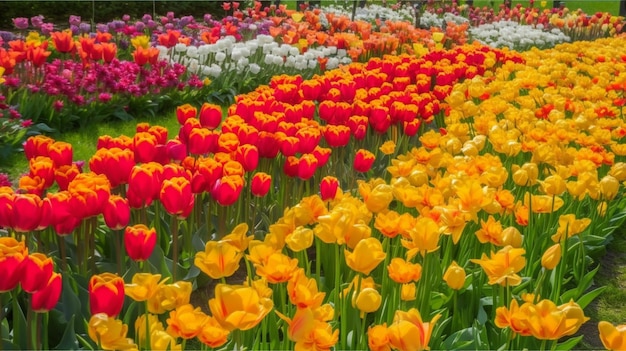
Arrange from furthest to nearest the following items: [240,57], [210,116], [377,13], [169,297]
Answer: [377,13] → [240,57] → [210,116] → [169,297]

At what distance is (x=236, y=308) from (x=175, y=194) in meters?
0.87

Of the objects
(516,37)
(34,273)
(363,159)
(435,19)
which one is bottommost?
(435,19)

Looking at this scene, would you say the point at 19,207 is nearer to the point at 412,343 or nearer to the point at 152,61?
the point at 412,343

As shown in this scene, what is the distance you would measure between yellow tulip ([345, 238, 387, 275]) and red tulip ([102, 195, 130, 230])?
2.75 ft

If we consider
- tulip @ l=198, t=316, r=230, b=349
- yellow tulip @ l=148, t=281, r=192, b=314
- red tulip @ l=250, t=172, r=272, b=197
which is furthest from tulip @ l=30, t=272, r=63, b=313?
red tulip @ l=250, t=172, r=272, b=197

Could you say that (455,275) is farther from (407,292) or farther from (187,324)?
(187,324)

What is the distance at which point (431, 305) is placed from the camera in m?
2.64

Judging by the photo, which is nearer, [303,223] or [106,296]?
[106,296]

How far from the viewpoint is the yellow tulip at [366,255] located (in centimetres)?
197

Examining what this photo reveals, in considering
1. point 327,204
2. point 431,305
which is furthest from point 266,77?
point 431,305

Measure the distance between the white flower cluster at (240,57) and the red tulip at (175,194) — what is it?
5260 millimetres

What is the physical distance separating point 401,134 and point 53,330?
3.22 meters

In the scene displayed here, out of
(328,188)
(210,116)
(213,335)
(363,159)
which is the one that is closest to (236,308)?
(213,335)

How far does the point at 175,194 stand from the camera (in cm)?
241
